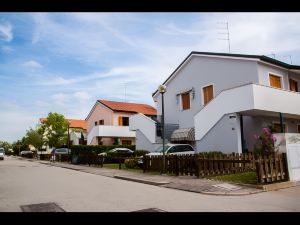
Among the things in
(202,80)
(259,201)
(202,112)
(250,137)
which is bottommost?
(259,201)

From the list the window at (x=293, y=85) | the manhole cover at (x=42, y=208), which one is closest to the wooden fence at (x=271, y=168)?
the manhole cover at (x=42, y=208)

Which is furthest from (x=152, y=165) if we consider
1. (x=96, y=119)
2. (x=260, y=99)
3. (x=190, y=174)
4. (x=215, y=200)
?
(x=96, y=119)

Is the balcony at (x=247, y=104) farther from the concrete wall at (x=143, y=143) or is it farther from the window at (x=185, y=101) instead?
the concrete wall at (x=143, y=143)

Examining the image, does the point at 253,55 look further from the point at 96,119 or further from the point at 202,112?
the point at 96,119

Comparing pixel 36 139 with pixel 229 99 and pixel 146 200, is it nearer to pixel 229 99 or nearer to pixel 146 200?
pixel 229 99

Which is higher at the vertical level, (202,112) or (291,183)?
(202,112)

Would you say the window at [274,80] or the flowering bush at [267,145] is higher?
the window at [274,80]

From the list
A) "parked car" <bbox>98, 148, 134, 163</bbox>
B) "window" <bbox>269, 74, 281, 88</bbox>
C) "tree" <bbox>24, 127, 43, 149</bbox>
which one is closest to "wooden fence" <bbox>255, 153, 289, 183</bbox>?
"window" <bbox>269, 74, 281, 88</bbox>

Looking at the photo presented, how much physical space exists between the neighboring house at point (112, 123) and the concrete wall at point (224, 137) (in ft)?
67.2

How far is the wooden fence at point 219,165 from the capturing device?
11.6 metres

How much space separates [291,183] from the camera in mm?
11891

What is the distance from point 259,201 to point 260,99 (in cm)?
1004

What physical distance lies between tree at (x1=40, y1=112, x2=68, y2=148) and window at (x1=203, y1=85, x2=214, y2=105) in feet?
115

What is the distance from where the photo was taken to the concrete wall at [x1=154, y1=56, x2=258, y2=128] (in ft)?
69.9
